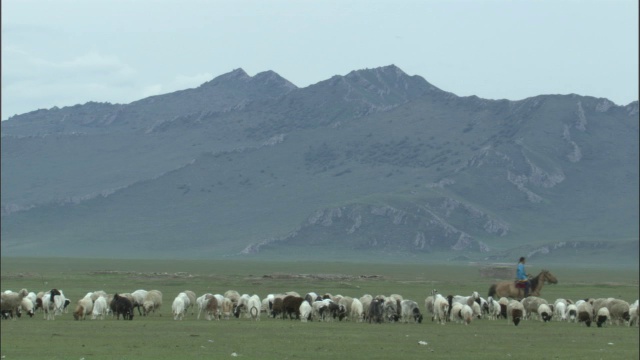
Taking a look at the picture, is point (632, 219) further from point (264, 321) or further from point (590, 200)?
point (264, 321)

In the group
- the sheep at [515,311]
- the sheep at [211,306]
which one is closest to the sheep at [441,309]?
the sheep at [515,311]

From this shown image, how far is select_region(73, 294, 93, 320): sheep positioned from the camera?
37438 millimetres

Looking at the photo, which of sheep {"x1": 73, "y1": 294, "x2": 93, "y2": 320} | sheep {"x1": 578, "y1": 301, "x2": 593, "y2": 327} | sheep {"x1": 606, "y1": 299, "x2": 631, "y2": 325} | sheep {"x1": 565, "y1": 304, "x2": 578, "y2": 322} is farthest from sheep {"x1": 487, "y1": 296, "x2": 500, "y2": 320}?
sheep {"x1": 73, "y1": 294, "x2": 93, "y2": 320}

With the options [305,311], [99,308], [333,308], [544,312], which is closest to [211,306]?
[305,311]

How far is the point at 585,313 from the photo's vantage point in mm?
38719

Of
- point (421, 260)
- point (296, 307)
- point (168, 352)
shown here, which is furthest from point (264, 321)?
point (421, 260)

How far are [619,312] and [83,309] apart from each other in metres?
17.2

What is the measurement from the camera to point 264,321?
1518 inches

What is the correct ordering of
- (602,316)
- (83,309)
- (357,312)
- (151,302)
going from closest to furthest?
(83,309), (602,316), (357,312), (151,302)

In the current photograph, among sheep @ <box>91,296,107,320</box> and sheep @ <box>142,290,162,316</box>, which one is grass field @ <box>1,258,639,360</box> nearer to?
sheep @ <box>142,290,162,316</box>

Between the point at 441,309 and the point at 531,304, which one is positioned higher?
the point at 531,304

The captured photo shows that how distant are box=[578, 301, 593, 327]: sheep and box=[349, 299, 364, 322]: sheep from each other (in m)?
7.09

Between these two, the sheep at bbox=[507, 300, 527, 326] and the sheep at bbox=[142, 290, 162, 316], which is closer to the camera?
the sheep at bbox=[507, 300, 527, 326]

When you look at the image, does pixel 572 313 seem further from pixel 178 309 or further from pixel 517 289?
pixel 178 309
